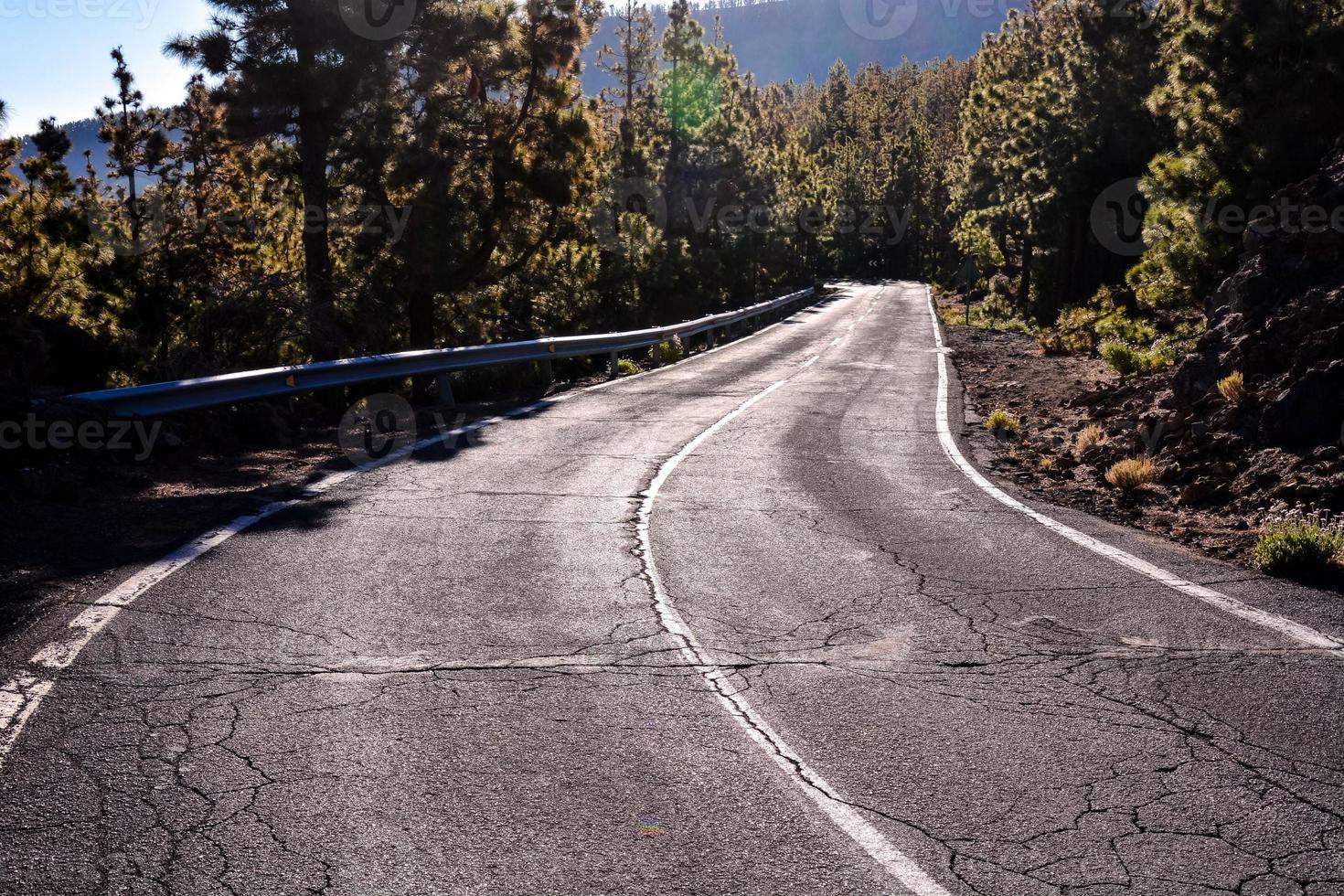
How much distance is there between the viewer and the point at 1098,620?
660cm

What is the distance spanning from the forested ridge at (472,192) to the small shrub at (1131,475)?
25.9ft

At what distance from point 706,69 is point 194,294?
5574cm

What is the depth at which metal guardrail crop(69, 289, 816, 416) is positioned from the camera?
32.5ft

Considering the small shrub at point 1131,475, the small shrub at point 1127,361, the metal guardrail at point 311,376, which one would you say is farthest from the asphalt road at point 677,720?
the small shrub at point 1127,361

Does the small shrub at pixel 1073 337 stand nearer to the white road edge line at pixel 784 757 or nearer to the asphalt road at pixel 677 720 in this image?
the asphalt road at pixel 677 720

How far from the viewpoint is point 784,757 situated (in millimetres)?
4715

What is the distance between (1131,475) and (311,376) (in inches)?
343

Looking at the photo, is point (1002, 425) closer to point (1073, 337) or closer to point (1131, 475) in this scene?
point (1131, 475)

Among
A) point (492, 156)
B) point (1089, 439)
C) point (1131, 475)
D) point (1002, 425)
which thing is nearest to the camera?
point (1131, 475)

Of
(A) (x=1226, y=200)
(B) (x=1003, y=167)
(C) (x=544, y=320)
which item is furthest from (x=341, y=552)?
(B) (x=1003, y=167)

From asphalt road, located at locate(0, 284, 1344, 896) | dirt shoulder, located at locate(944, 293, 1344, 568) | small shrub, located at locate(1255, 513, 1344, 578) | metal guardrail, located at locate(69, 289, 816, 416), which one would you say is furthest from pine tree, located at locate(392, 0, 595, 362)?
small shrub, located at locate(1255, 513, 1344, 578)

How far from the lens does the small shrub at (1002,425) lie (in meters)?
15.7

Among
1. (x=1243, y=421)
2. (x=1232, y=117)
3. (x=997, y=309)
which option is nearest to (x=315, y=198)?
(x=1232, y=117)

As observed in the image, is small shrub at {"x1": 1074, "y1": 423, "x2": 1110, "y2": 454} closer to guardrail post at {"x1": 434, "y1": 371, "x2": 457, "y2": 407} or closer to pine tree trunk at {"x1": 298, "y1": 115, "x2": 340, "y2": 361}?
guardrail post at {"x1": 434, "y1": 371, "x2": 457, "y2": 407}
